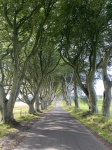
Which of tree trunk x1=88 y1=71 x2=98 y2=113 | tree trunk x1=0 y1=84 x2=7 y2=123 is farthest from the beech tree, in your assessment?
tree trunk x1=88 y1=71 x2=98 y2=113

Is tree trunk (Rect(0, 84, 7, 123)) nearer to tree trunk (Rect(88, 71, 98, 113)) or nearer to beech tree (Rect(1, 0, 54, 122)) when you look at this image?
beech tree (Rect(1, 0, 54, 122))

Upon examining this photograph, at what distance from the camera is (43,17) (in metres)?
18.5

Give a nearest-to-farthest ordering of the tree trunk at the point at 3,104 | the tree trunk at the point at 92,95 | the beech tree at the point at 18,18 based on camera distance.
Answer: the beech tree at the point at 18,18
the tree trunk at the point at 3,104
the tree trunk at the point at 92,95

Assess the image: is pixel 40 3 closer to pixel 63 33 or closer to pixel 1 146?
pixel 63 33

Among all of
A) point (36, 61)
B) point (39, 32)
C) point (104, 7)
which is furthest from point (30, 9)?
point (36, 61)

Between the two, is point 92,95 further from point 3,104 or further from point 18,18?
point 18,18

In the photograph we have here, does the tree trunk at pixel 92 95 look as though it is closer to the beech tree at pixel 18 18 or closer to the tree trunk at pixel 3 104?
the beech tree at pixel 18 18

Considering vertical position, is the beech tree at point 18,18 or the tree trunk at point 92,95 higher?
the beech tree at point 18,18

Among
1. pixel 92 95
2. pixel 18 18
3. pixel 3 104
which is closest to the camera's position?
pixel 3 104

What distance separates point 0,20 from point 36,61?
14975 mm

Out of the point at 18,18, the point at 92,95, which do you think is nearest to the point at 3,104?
the point at 18,18

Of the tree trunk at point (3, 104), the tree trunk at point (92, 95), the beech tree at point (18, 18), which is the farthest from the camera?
the tree trunk at point (92, 95)

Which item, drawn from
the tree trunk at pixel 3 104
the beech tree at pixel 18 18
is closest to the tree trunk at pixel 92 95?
the beech tree at pixel 18 18

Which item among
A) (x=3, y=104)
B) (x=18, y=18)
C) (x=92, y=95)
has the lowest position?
(x=3, y=104)
